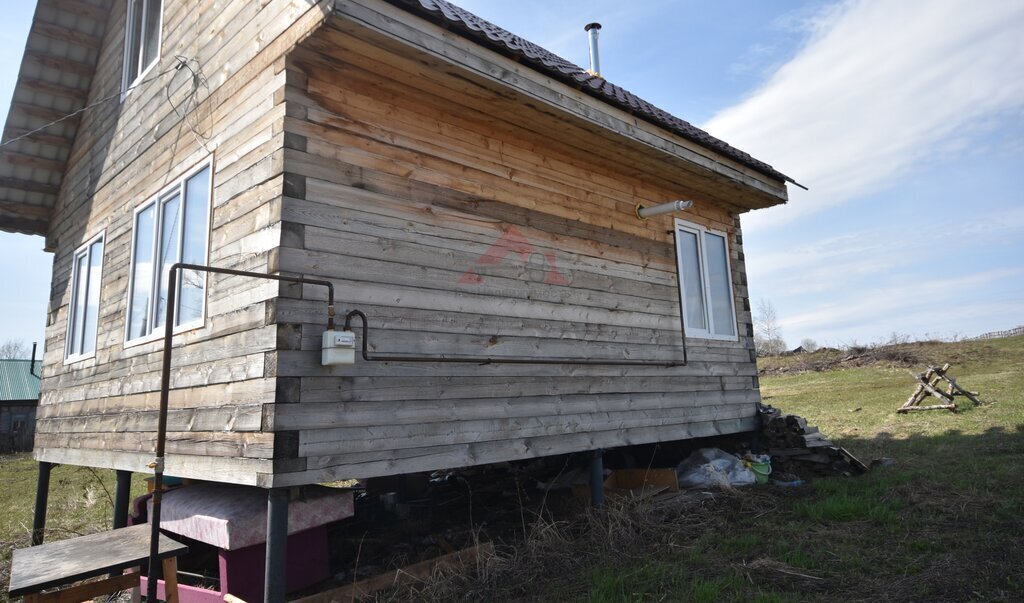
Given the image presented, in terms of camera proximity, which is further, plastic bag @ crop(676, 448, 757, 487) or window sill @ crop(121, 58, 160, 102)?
plastic bag @ crop(676, 448, 757, 487)

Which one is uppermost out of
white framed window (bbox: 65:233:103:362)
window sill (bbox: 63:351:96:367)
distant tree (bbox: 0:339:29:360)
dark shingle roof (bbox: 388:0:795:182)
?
distant tree (bbox: 0:339:29:360)

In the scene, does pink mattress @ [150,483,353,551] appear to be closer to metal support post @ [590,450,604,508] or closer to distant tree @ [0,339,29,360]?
metal support post @ [590,450,604,508]

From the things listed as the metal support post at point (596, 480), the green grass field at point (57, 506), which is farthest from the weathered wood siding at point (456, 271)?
the green grass field at point (57, 506)

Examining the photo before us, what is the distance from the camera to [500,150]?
596cm

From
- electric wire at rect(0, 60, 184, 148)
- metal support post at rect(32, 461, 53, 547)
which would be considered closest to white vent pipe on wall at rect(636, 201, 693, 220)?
electric wire at rect(0, 60, 184, 148)

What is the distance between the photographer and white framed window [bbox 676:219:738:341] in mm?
7898

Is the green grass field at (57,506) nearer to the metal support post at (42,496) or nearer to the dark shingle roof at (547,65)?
the metal support post at (42,496)

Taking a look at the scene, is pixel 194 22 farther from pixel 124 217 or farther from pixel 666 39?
pixel 666 39

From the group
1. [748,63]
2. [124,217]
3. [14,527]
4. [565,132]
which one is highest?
[748,63]

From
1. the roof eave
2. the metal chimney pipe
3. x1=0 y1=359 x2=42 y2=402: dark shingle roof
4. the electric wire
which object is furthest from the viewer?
x1=0 y1=359 x2=42 y2=402: dark shingle roof

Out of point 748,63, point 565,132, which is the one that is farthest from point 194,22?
point 748,63

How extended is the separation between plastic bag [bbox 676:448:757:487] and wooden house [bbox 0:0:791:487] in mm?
373

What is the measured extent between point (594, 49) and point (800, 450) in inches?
243

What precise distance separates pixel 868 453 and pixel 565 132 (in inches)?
283
